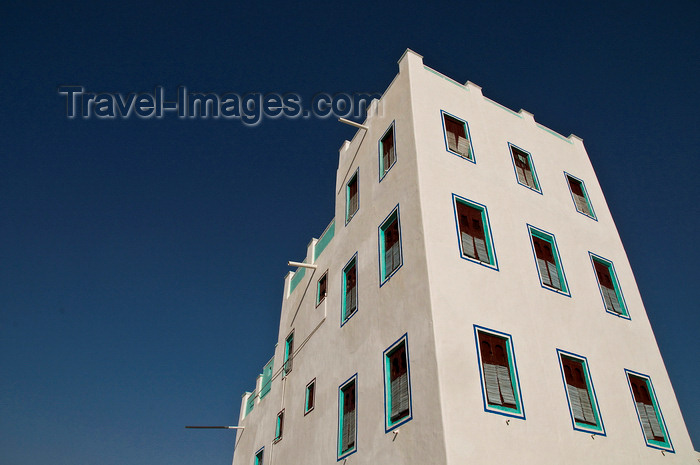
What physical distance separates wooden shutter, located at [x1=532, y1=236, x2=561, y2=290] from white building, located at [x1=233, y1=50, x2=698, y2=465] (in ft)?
0.22

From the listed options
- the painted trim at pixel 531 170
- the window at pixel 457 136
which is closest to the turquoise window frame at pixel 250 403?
the window at pixel 457 136

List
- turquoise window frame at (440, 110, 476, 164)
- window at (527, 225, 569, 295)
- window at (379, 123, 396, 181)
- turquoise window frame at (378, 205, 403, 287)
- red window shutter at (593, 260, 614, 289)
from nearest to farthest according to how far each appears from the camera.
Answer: turquoise window frame at (378, 205, 403, 287), window at (527, 225, 569, 295), turquoise window frame at (440, 110, 476, 164), red window shutter at (593, 260, 614, 289), window at (379, 123, 396, 181)

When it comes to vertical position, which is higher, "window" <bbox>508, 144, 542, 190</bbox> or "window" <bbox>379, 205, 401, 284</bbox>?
"window" <bbox>508, 144, 542, 190</bbox>

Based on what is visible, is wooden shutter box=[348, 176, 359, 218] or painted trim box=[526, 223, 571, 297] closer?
painted trim box=[526, 223, 571, 297]

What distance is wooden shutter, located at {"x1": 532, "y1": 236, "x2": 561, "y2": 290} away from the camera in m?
14.2

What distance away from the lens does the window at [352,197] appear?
18.0 meters

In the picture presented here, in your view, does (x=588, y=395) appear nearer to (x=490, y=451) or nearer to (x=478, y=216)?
(x=490, y=451)

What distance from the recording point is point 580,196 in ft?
61.0

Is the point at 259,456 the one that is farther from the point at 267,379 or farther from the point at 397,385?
the point at 397,385

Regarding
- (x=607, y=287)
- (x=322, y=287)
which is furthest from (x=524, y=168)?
(x=322, y=287)

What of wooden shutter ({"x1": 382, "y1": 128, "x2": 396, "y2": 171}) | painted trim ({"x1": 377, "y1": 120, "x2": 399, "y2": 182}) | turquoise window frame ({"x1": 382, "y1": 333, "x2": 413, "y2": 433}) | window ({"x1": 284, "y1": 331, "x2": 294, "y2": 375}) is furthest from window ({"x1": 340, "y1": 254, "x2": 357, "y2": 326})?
window ({"x1": 284, "y1": 331, "x2": 294, "y2": 375})

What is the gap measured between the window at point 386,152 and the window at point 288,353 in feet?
28.6

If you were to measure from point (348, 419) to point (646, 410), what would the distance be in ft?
27.4

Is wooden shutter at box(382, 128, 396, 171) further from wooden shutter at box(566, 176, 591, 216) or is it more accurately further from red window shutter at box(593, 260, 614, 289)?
red window shutter at box(593, 260, 614, 289)
